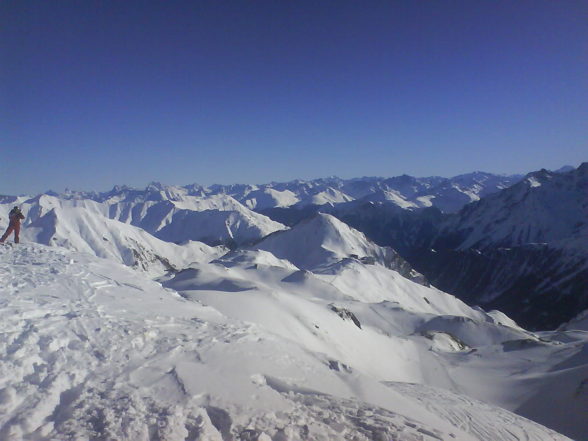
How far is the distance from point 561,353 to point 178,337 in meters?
54.4

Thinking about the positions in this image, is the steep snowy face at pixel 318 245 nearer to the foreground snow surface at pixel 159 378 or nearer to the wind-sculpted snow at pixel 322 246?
the wind-sculpted snow at pixel 322 246

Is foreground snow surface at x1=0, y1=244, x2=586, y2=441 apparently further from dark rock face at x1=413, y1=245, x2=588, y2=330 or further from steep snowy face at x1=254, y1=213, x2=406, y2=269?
dark rock face at x1=413, y1=245, x2=588, y2=330

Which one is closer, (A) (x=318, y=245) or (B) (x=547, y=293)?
(B) (x=547, y=293)

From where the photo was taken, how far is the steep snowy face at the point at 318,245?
569ft

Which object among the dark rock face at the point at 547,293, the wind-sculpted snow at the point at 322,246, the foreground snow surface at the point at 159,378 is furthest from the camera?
the wind-sculpted snow at the point at 322,246

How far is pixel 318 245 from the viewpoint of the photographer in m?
180

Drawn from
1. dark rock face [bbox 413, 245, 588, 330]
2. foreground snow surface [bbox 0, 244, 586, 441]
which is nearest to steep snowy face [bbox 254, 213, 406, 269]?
dark rock face [bbox 413, 245, 588, 330]

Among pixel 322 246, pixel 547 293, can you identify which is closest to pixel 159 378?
pixel 322 246

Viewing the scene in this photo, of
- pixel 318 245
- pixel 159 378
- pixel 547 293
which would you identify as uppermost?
pixel 159 378

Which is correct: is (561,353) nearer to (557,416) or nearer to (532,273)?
(557,416)

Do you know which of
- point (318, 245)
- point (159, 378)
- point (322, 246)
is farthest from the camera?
point (318, 245)

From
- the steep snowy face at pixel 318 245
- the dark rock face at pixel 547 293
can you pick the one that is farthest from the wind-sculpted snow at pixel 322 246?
the dark rock face at pixel 547 293

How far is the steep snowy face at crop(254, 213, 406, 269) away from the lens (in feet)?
569

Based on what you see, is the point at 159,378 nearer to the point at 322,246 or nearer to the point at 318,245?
the point at 322,246
